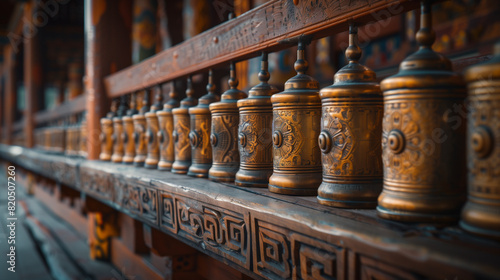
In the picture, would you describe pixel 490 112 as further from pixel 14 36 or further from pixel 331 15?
pixel 14 36

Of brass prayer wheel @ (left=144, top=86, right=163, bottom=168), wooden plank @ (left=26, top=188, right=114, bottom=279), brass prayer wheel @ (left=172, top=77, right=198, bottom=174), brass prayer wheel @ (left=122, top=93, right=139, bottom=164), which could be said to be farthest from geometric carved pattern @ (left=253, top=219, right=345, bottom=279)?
wooden plank @ (left=26, top=188, right=114, bottom=279)

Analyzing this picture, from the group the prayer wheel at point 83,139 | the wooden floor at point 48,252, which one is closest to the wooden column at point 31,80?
the wooden floor at point 48,252

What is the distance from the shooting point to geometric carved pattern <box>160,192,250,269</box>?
36.1 inches

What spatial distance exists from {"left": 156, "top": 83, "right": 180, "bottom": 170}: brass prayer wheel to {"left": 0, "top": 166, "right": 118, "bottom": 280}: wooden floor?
1223mm

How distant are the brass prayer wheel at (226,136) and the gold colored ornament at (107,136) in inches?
46.4

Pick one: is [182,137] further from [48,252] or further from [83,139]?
[48,252]

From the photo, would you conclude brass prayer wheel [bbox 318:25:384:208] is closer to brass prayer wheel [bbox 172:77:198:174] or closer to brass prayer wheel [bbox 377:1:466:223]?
brass prayer wheel [bbox 377:1:466:223]

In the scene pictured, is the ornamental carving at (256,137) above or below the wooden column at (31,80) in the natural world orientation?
below

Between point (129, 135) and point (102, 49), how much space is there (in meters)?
0.83

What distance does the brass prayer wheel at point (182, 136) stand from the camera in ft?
4.79

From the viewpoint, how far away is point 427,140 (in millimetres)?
668

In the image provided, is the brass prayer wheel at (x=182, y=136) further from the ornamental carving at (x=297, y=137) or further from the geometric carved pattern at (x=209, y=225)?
the ornamental carving at (x=297, y=137)

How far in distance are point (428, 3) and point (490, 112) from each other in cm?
24

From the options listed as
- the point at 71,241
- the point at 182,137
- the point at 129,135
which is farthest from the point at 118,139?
the point at 71,241
